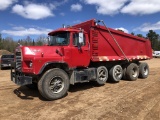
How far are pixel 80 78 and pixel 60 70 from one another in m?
1.32

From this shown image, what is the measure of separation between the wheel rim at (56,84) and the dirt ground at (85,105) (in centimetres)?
41

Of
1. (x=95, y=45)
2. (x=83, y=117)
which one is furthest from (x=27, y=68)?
(x=95, y=45)

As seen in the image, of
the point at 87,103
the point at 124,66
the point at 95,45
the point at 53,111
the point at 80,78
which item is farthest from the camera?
the point at 124,66

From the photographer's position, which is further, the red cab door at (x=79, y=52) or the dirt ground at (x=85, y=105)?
the red cab door at (x=79, y=52)

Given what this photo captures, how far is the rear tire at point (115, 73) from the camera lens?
36.8ft

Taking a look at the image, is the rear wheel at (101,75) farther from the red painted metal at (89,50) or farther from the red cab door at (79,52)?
the red cab door at (79,52)

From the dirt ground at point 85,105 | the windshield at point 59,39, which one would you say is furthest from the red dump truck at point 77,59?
the dirt ground at point 85,105

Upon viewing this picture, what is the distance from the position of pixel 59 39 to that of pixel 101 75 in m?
2.92

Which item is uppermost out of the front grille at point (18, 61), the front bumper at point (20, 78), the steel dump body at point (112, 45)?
the steel dump body at point (112, 45)

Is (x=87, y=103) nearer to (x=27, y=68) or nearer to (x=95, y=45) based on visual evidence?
(x=27, y=68)

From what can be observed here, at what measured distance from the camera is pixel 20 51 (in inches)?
309

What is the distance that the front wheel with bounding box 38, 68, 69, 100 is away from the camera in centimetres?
765

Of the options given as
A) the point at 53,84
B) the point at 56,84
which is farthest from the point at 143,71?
the point at 53,84

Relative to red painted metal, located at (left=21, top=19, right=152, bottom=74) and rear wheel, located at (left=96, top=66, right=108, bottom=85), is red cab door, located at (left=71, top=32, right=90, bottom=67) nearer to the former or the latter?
red painted metal, located at (left=21, top=19, right=152, bottom=74)
